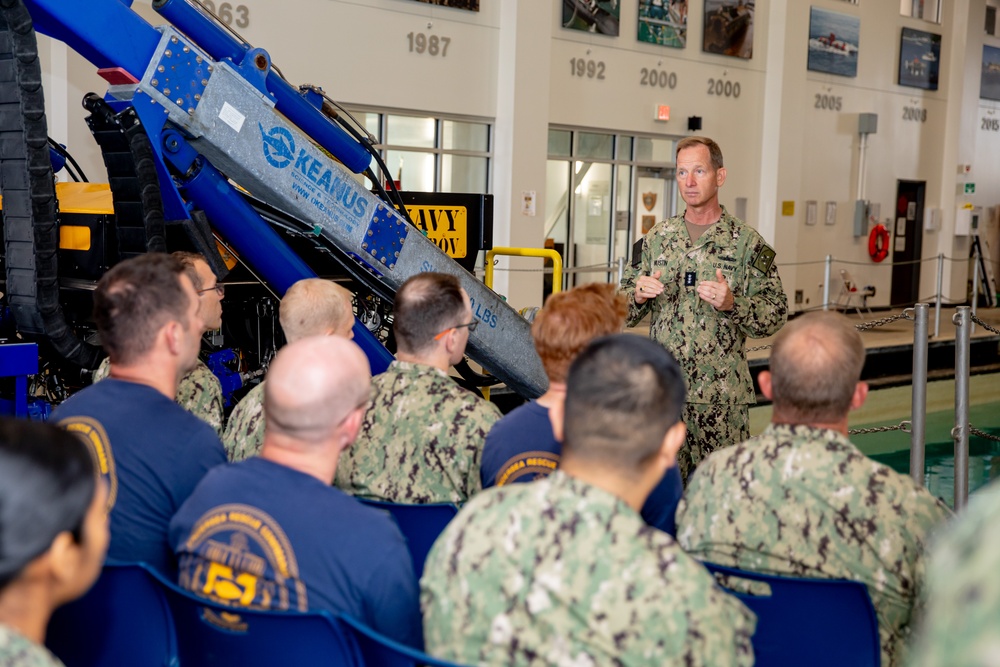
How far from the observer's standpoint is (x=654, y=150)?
13273mm

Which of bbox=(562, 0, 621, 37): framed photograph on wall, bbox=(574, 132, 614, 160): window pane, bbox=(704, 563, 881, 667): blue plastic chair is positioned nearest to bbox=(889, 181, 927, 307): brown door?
bbox=(574, 132, 614, 160): window pane

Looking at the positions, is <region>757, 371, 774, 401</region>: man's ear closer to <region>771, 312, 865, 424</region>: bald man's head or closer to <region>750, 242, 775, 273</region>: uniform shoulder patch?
<region>771, 312, 865, 424</region>: bald man's head

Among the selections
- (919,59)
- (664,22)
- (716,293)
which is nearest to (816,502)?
(716,293)

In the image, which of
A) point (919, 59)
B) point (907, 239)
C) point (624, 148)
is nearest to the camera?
point (624, 148)

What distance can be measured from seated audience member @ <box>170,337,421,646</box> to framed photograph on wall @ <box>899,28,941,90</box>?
15561 mm

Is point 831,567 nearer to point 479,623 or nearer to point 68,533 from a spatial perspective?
point 479,623

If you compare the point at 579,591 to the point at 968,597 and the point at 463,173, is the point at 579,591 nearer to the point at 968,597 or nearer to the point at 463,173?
the point at 968,597

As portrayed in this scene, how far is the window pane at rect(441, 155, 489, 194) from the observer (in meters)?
11.2

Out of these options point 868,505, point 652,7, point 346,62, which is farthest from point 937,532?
point 652,7

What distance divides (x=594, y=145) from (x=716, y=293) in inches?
350

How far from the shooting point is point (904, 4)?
15.5m

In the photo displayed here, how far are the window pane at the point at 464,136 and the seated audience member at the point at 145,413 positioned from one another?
8.83 meters

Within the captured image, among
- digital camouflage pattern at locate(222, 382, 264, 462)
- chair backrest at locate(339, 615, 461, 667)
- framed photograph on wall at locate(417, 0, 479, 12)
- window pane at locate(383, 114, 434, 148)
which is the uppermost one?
framed photograph on wall at locate(417, 0, 479, 12)

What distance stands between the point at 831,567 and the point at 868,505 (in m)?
0.14
